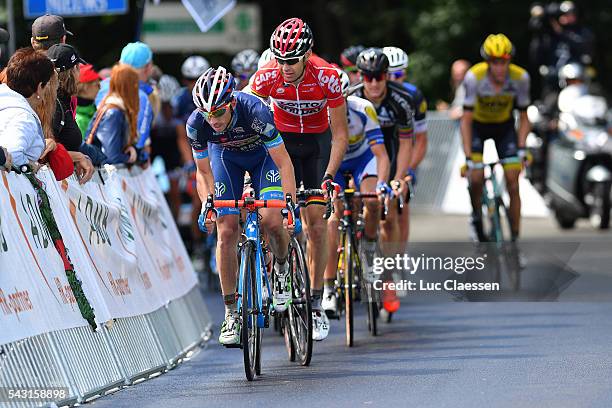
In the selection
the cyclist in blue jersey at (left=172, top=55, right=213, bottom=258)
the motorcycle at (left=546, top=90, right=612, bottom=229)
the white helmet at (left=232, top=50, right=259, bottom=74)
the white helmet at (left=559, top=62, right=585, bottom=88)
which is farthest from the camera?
the white helmet at (left=559, top=62, right=585, bottom=88)

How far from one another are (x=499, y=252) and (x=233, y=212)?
581 centimetres

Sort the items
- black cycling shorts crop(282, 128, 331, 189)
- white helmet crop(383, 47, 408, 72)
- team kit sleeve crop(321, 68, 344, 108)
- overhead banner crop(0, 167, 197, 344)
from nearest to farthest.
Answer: overhead banner crop(0, 167, 197, 344)
team kit sleeve crop(321, 68, 344, 108)
black cycling shorts crop(282, 128, 331, 189)
white helmet crop(383, 47, 408, 72)

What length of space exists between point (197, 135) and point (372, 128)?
10.0 ft

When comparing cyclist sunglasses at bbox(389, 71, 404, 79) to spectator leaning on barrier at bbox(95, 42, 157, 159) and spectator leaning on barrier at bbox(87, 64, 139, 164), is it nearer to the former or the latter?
spectator leaning on barrier at bbox(95, 42, 157, 159)

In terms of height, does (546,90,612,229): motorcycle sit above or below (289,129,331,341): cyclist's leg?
below

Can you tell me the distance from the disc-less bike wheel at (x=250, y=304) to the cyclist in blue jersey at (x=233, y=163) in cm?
13

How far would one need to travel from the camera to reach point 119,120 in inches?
535

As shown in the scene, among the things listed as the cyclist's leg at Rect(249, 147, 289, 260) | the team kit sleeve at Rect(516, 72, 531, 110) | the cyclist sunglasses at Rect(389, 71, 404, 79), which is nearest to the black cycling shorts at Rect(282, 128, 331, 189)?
the cyclist's leg at Rect(249, 147, 289, 260)

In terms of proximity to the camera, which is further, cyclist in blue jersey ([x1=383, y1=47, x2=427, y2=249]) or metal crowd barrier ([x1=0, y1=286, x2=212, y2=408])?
cyclist in blue jersey ([x1=383, y1=47, x2=427, y2=249])

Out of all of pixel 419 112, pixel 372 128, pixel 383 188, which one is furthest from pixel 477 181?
pixel 383 188

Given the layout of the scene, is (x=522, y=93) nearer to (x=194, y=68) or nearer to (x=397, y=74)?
(x=397, y=74)

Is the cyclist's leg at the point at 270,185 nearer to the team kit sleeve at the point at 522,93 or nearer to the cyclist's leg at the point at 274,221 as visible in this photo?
the cyclist's leg at the point at 274,221

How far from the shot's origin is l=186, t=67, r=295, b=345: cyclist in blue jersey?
34.5 feet

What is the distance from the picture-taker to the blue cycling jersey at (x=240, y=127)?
428 inches
